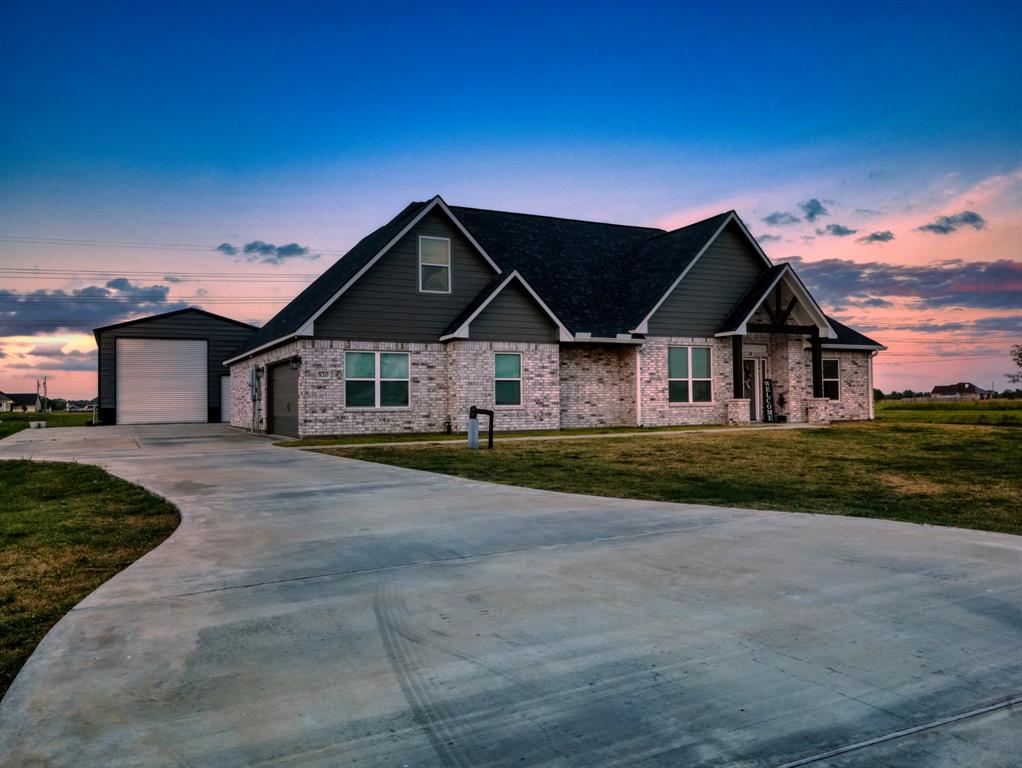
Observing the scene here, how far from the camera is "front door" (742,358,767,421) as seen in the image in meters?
26.7

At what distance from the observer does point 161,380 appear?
125 feet

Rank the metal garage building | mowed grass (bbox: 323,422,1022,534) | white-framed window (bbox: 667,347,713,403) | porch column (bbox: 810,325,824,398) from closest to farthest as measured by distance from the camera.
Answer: mowed grass (bbox: 323,422,1022,534) < white-framed window (bbox: 667,347,713,403) < porch column (bbox: 810,325,824,398) < the metal garage building

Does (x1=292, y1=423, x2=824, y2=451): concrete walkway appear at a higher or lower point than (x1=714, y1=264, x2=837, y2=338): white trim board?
lower

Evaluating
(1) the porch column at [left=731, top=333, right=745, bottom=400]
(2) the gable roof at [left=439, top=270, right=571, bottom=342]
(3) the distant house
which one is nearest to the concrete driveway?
(2) the gable roof at [left=439, top=270, right=571, bottom=342]

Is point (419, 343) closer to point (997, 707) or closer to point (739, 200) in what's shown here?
point (739, 200)

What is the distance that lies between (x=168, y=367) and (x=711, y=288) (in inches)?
1152

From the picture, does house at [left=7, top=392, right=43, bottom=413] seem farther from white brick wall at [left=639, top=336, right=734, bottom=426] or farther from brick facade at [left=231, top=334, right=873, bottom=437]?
white brick wall at [left=639, top=336, right=734, bottom=426]

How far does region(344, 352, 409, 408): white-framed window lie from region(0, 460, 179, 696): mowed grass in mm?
9834

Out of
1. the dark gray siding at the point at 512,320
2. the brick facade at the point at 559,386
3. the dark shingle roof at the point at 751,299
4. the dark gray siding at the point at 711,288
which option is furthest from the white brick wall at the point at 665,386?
the dark gray siding at the point at 512,320

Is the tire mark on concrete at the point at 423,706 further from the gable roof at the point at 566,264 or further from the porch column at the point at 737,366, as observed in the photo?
the porch column at the point at 737,366

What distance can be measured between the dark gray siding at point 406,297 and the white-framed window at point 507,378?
2135 millimetres

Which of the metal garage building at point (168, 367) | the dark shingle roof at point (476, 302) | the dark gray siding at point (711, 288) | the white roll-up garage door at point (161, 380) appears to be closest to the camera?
the dark shingle roof at point (476, 302)

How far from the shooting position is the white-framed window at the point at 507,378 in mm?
22656

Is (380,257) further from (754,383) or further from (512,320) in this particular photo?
(754,383)
